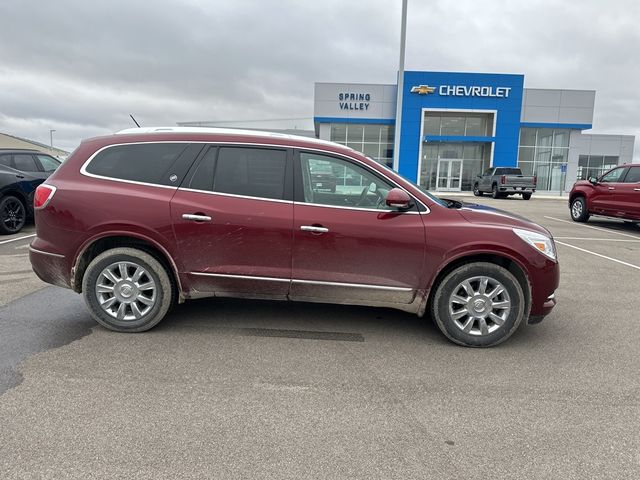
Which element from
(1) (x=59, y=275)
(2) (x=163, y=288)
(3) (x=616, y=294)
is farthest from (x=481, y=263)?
(1) (x=59, y=275)

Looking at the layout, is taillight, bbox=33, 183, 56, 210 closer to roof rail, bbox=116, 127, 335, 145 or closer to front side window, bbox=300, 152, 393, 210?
roof rail, bbox=116, 127, 335, 145

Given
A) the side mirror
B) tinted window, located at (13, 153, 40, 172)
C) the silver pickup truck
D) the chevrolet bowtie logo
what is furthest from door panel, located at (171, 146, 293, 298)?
the chevrolet bowtie logo

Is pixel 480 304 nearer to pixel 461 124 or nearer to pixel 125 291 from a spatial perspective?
pixel 125 291

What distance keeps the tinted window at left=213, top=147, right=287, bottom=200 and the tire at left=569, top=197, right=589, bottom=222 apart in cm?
1319

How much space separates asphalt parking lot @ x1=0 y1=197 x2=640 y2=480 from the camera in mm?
2385

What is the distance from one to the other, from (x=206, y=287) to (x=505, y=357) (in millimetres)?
2774

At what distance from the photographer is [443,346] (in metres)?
3.99

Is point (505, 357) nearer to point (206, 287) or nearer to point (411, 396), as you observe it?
point (411, 396)

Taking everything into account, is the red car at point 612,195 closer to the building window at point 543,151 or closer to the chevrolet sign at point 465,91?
the chevrolet sign at point 465,91

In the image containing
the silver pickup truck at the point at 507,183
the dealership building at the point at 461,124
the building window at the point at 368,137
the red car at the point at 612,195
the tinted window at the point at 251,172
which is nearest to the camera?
the tinted window at the point at 251,172

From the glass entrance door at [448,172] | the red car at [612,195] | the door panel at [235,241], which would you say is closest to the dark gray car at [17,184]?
the door panel at [235,241]

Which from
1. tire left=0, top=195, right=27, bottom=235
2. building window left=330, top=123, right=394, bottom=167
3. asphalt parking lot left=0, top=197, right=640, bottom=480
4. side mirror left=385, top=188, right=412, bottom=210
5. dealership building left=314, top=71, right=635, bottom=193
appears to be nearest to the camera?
asphalt parking lot left=0, top=197, right=640, bottom=480

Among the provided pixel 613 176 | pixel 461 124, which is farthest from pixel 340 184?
pixel 461 124

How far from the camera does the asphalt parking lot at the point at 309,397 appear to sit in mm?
2385
